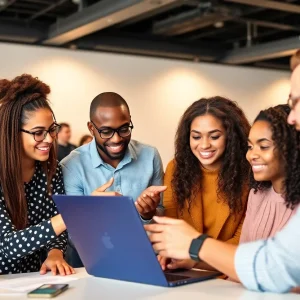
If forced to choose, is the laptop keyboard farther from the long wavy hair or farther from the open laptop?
the long wavy hair

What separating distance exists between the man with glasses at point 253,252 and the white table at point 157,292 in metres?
0.04

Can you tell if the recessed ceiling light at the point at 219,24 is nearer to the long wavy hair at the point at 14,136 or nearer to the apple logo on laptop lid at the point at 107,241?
the long wavy hair at the point at 14,136

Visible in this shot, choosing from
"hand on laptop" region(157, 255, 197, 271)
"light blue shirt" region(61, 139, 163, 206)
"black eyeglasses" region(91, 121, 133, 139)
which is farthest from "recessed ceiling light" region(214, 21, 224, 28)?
"hand on laptop" region(157, 255, 197, 271)

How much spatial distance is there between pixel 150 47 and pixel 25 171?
5.97 meters

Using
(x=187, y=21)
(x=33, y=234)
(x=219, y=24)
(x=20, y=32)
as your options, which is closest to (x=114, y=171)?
(x=33, y=234)

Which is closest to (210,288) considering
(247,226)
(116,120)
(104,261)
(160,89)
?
(104,261)

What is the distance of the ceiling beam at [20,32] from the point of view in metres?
7.16

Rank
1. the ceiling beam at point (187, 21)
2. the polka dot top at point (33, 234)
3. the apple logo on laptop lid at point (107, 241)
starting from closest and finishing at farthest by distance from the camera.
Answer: the apple logo on laptop lid at point (107, 241) → the polka dot top at point (33, 234) → the ceiling beam at point (187, 21)

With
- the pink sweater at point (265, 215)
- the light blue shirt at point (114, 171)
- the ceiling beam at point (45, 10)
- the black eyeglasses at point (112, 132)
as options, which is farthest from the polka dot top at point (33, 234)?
the ceiling beam at point (45, 10)

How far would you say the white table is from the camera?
1.62 m

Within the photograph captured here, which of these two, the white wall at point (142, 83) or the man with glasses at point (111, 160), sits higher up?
the white wall at point (142, 83)

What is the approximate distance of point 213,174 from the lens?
8.58ft

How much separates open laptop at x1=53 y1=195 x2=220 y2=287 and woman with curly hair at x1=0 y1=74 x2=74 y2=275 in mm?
278

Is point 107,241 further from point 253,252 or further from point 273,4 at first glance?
point 273,4
